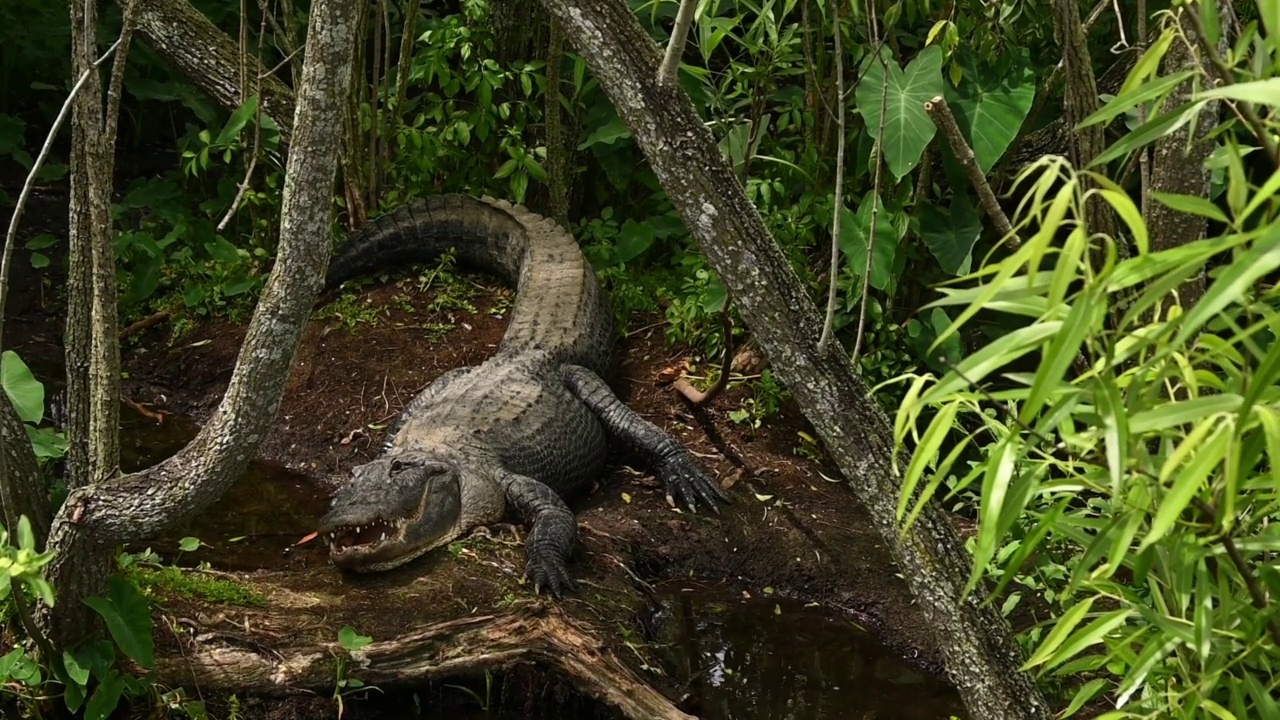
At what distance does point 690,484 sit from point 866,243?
1142mm

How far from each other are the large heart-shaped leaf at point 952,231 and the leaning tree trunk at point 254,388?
272 cm

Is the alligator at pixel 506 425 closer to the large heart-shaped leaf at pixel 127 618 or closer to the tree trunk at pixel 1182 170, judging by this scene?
the large heart-shaped leaf at pixel 127 618

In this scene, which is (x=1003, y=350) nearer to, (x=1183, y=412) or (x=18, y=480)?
(x=1183, y=412)

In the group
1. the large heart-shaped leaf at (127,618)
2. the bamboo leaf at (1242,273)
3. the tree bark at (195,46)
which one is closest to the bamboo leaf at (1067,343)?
the bamboo leaf at (1242,273)

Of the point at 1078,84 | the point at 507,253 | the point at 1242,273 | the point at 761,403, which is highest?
the point at 1242,273

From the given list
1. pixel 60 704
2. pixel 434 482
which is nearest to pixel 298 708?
pixel 60 704

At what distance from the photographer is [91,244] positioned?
3.23 meters

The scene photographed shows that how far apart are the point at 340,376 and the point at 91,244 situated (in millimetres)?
2660

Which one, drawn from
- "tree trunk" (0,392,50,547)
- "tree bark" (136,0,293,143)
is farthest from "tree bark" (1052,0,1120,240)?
"tree bark" (136,0,293,143)

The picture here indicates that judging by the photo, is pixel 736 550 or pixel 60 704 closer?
pixel 60 704

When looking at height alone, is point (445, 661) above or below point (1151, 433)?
below

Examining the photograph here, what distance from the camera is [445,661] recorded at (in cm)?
371

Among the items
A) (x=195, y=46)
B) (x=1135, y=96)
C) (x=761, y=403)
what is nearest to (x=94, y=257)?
(x=1135, y=96)

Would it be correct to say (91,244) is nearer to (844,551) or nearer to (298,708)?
(298,708)
